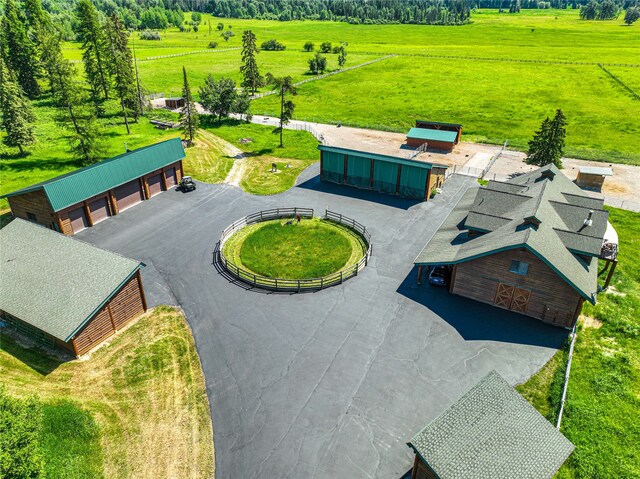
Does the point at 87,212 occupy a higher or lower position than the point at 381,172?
lower

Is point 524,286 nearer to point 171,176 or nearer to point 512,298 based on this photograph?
point 512,298

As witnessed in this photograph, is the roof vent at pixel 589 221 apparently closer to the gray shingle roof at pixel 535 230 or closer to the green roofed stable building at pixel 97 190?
the gray shingle roof at pixel 535 230

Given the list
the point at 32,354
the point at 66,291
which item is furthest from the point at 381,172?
the point at 32,354

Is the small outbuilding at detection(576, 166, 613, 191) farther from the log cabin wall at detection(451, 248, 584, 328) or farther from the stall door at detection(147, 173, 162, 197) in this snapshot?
the stall door at detection(147, 173, 162, 197)

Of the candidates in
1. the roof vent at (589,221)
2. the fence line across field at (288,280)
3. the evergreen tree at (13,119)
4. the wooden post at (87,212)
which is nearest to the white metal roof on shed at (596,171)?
the roof vent at (589,221)

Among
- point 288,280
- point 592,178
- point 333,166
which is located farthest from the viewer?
point 592,178

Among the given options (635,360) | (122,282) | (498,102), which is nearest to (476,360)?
(635,360)

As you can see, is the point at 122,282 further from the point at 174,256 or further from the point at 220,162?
the point at 220,162
